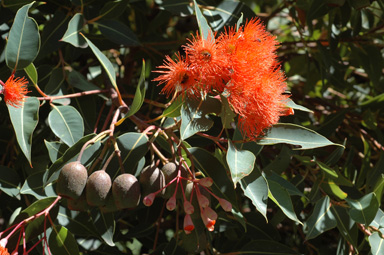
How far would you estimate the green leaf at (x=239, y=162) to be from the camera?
1.15m

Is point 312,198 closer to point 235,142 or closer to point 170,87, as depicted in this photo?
point 235,142

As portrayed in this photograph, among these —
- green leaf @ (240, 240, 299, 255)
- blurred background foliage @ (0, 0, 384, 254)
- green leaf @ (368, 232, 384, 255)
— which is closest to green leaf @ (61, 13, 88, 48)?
blurred background foliage @ (0, 0, 384, 254)

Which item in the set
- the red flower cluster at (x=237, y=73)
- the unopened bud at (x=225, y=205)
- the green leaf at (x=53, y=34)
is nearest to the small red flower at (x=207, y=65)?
the red flower cluster at (x=237, y=73)

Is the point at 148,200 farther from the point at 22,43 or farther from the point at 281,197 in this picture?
the point at 22,43

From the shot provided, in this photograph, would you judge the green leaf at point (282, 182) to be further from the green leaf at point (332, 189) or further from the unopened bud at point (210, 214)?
the unopened bud at point (210, 214)

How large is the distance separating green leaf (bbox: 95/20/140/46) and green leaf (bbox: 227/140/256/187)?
606 millimetres

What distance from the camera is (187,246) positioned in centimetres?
146

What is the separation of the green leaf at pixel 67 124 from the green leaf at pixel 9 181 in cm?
26

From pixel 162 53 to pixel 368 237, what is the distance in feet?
3.61

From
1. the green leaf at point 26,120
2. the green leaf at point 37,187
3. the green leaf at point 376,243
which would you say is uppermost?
the green leaf at point 26,120

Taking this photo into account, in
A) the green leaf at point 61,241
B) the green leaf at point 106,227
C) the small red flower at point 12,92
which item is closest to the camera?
the small red flower at point 12,92

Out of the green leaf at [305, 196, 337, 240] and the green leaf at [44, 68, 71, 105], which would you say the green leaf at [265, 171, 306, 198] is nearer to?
the green leaf at [305, 196, 337, 240]

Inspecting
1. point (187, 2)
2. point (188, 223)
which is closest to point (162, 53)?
point (187, 2)

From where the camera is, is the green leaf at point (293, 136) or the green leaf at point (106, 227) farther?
the green leaf at point (106, 227)
